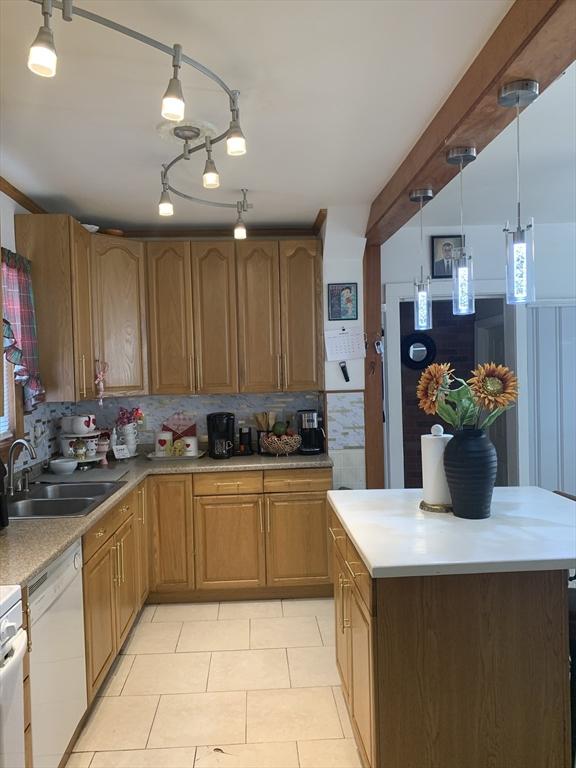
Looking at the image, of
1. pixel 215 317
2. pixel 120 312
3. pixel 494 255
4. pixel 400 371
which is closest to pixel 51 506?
pixel 120 312

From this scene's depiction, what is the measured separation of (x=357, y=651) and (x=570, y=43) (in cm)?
199

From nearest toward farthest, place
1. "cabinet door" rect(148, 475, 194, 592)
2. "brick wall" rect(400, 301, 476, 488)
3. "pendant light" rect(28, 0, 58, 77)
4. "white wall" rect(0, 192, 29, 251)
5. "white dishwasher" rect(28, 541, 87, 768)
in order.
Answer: "pendant light" rect(28, 0, 58, 77)
"white dishwasher" rect(28, 541, 87, 768)
"white wall" rect(0, 192, 29, 251)
"cabinet door" rect(148, 475, 194, 592)
"brick wall" rect(400, 301, 476, 488)

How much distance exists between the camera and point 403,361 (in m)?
4.64

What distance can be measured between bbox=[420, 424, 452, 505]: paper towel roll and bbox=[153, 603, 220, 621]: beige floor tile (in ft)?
6.32

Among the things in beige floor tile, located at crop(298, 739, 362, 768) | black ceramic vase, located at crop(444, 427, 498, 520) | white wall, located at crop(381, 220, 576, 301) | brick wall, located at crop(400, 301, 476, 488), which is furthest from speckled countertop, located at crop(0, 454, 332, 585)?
brick wall, located at crop(400, 301, 476, 488)

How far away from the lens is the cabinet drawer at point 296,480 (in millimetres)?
3707

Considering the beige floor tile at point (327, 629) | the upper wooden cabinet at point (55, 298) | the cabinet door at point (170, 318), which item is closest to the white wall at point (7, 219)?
the upper wooden cabinet at point (55, 298)

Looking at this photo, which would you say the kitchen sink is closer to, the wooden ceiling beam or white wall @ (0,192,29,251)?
white wall @ (0,192,29,251)

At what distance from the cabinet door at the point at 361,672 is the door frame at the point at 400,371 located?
2.25 m

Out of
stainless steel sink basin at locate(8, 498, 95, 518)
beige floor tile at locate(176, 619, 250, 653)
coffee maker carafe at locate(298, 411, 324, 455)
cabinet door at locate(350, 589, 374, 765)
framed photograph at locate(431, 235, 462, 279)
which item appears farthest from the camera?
framed photograph at locate(431, 235, 462, 279)

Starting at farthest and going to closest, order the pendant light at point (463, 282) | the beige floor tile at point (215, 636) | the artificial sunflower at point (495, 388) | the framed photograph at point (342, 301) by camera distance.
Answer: the framed photograph at point (342, 301) < the beige floor tile at point (215, 636) < the pendant light at point (463, 282) < the artificial sunflower at point (495, 388)

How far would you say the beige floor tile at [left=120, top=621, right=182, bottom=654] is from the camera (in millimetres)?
3143

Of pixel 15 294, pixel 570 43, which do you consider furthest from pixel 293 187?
pixel 570 43

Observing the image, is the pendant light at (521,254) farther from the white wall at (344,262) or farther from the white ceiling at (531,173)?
the white wall at (344,262)
